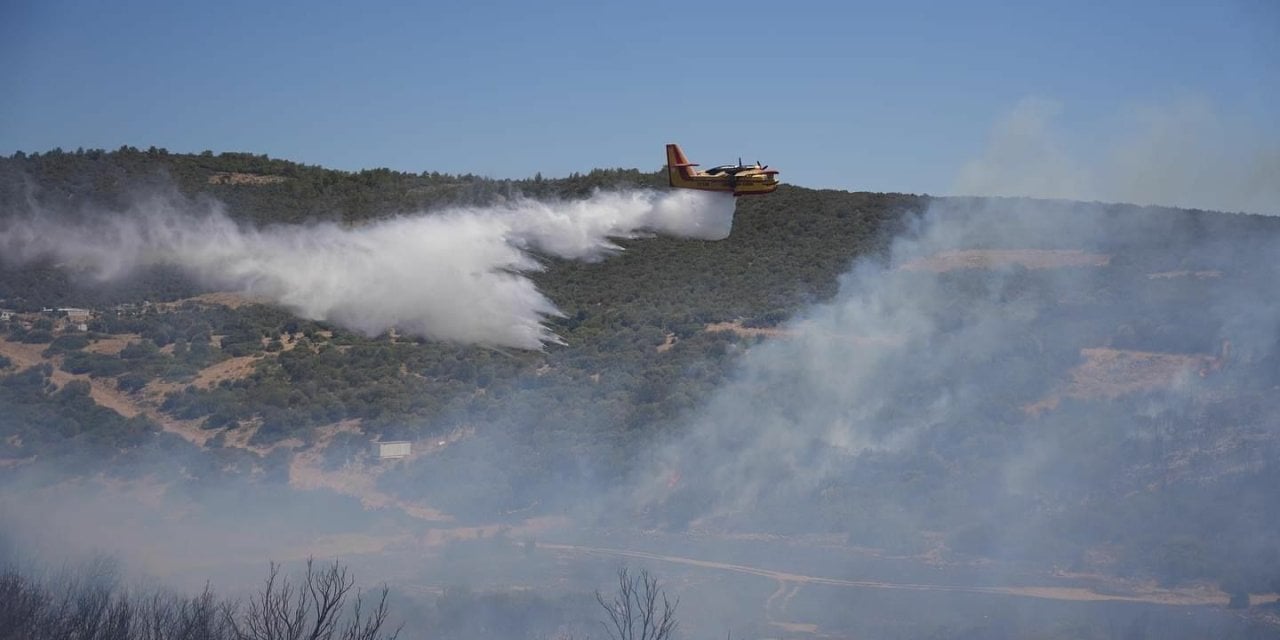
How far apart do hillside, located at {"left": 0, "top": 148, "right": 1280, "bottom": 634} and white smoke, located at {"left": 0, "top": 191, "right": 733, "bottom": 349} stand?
1.27m

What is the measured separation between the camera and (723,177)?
46.4 metres

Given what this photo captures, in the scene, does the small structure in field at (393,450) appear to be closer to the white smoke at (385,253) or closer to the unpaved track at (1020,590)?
the white smoke at (385,253)

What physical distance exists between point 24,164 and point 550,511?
53.4 meters

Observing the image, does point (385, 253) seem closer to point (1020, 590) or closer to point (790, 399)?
point (790, 399)

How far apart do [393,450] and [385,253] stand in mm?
11007

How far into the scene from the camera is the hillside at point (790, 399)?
165 feet

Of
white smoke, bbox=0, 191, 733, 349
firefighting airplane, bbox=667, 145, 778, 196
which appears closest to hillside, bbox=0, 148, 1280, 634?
white smoke, bbox=0, 191, 733, 349

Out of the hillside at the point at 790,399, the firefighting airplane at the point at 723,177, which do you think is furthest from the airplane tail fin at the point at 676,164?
the hillside at the point at 790,399

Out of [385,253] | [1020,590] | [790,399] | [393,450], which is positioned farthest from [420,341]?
[1020,590]

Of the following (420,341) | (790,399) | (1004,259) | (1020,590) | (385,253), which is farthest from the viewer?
(1004,259)

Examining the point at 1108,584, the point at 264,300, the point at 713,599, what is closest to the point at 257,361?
the point at 264,300

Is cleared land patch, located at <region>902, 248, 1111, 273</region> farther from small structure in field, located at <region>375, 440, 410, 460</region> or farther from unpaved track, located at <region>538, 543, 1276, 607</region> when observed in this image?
small structure in field, located at <region>375, 440, 410, 460</region>

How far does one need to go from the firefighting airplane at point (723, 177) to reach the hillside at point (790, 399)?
44.2 feet

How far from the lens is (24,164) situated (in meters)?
84.8
